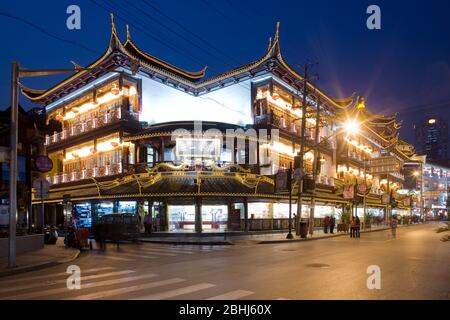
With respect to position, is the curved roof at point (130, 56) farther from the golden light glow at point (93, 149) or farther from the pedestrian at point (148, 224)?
the pedestrian at point (148, 224)

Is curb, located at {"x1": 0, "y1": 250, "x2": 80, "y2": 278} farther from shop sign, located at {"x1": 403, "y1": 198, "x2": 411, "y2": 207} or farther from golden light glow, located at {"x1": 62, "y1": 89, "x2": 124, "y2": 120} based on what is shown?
shop sign, located at {"x1": 403, "y1": 198, "x2": 411, "y2": 207}

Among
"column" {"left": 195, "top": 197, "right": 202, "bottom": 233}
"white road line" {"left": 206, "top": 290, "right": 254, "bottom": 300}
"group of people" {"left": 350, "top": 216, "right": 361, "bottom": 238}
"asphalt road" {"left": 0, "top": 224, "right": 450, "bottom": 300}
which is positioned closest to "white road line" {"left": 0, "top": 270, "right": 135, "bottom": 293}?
"asphalt road" {"left": 0, "top": 224, "right": 450, "bottom": 300}

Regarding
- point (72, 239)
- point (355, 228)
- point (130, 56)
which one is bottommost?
point (355, 228)

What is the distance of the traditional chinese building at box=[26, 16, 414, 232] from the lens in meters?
32.6

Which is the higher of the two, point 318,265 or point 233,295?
point 233,295

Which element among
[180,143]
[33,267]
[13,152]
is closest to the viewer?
[33,267]

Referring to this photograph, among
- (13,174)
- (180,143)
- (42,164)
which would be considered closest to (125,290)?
(13,174)

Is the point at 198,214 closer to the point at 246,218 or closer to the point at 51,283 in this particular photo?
the point at 246,218

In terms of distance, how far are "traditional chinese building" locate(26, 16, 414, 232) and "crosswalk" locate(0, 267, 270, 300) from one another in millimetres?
16718

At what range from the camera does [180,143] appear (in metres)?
33.3

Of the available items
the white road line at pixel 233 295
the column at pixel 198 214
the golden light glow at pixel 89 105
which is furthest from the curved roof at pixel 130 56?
the white road line at pixel 233 295

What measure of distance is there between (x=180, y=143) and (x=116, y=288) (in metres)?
23.4

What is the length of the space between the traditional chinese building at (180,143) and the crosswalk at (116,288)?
16.7m

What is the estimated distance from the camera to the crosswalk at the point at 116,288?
9344 mm
